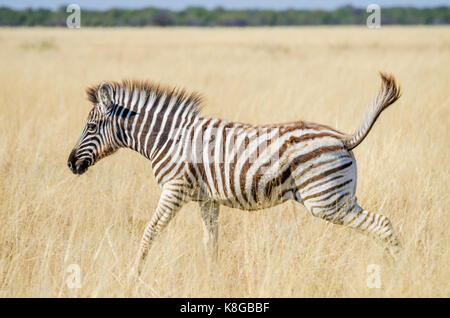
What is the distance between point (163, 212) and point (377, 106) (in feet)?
6.54

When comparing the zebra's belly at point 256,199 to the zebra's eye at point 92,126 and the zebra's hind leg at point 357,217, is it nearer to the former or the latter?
the zebra's hind leg at point 357,217

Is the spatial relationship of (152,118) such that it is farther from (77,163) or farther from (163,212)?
(163,212)

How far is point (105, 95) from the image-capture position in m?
4.39

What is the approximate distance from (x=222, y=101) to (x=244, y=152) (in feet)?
25.7

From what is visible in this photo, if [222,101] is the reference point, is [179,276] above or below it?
below

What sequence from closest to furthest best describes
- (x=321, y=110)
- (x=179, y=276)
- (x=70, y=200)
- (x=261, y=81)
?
(x=179, y=276) → (x=70, y=200) → (x=321, y=110) → (x=261, y=81)

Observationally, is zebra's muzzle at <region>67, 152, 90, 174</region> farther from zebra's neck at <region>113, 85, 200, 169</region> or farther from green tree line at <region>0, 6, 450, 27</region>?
green tree line at <region>0, 6, 450, 27</region>

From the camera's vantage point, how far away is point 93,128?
4484mm

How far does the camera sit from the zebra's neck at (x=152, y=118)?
14.4 feet

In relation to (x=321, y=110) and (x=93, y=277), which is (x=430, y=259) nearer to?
(x=93, y=277)

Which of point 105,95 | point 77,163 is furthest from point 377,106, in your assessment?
point 77,163
